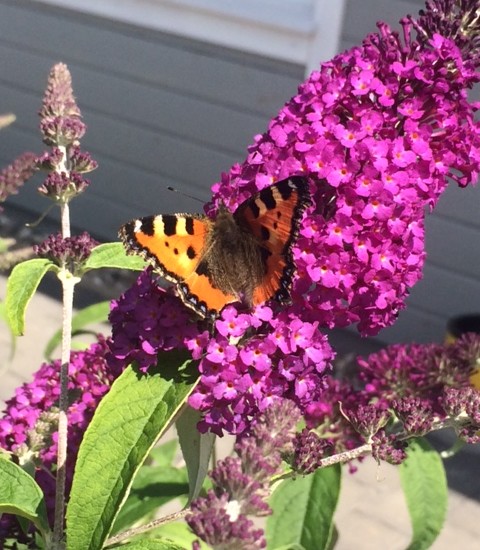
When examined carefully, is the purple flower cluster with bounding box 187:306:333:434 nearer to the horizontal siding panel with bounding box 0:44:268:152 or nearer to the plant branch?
the plant branch

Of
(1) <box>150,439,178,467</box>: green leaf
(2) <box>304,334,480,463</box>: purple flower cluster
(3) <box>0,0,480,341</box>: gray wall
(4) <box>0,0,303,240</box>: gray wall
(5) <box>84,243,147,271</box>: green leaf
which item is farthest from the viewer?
(4) <box>0,0,303,240</box>: gray wall

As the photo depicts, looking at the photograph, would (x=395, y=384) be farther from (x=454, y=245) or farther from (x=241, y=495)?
(x=454, y=245)

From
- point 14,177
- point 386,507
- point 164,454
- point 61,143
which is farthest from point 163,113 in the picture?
point 61,143

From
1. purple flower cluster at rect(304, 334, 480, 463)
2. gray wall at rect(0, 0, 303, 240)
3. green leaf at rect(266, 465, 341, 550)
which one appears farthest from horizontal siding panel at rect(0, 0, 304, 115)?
green leaf at rect(266, 465, 341, 550)

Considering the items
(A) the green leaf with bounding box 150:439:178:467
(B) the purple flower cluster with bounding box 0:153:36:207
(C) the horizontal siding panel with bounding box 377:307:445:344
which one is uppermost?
(B) the purple flower cluster with bounding box 0:153:36:207

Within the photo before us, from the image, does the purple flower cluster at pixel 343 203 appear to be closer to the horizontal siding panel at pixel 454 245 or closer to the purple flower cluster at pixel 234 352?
the purple flower cluster at pixel 234 352

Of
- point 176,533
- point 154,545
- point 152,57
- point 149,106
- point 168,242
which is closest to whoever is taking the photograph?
point 154,545
